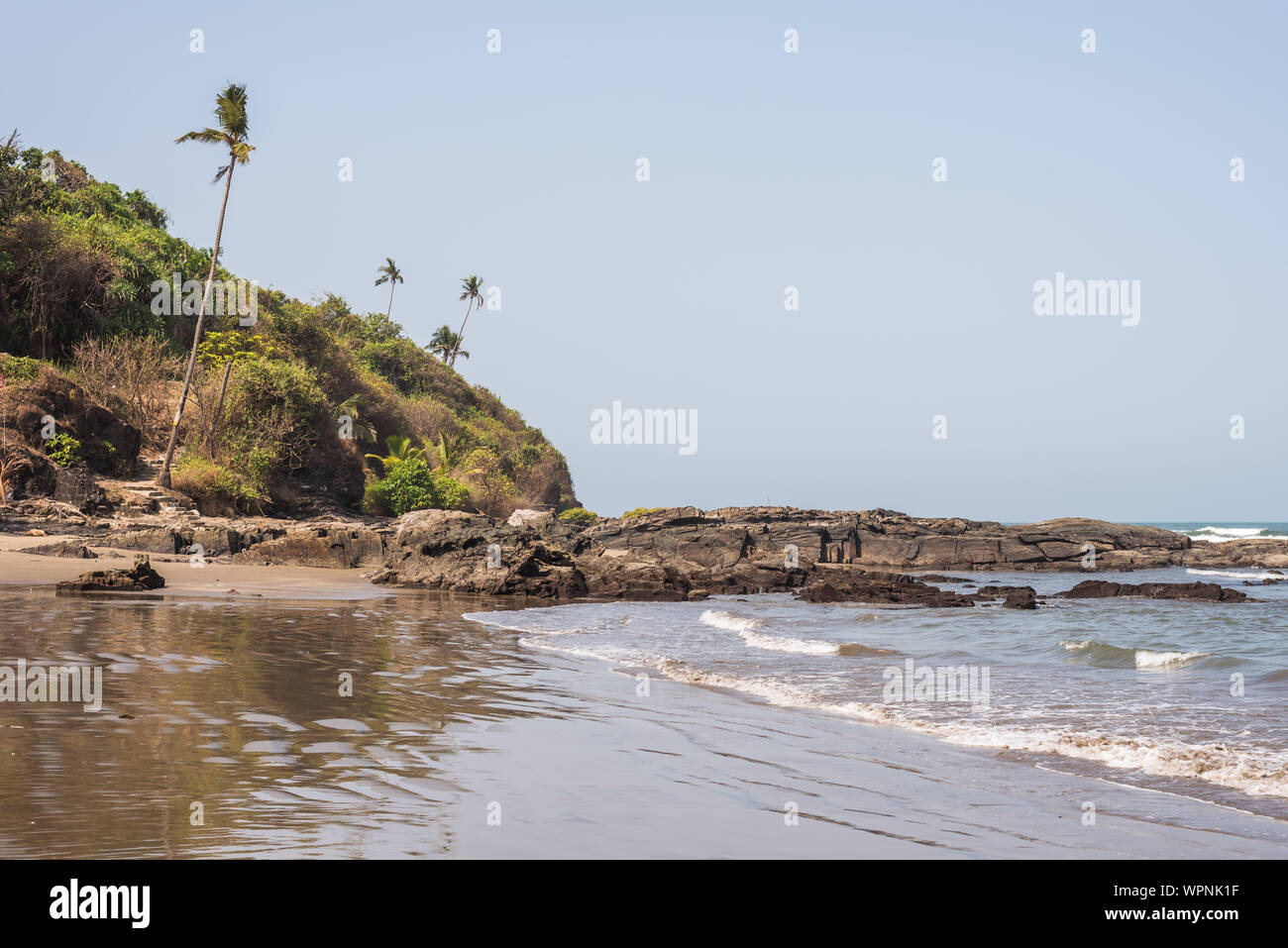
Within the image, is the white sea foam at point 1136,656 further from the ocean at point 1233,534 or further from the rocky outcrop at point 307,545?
the ocean at point 1233,534

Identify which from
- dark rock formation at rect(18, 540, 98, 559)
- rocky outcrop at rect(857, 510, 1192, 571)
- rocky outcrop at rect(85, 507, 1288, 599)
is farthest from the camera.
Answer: rocky outcrop at rect(857, 510, 1192, 571)

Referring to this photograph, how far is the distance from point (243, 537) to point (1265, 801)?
26.7 metres

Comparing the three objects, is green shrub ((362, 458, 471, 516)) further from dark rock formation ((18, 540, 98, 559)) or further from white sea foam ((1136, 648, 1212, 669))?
white sea foam ((1136, 648, 1212, 669))

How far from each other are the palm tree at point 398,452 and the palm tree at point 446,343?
116ft

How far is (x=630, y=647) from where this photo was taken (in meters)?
15.8

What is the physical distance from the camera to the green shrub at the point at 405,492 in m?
41.1

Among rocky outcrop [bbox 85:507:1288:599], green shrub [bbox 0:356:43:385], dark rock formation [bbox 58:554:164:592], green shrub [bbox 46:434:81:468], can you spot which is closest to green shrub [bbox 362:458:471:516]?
rocky outcrop [bbox 85:507:1288:599]

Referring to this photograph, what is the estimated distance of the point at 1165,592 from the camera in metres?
27.5

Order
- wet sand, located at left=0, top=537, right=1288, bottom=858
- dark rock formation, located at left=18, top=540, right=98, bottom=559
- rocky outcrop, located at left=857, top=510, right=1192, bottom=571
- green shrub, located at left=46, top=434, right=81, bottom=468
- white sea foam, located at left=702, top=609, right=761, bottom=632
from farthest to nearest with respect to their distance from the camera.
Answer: rocky outcrop, located at left=857, top=510, right=1192, bottom=571 < green shrub, located at left=46, top=434, right=81, bottom=468 < dark rock formation, located at left=18, top=540, right=98, bottom=559 < white sea foam, located at left=702, top=609, right=761, bottom=632 < wet sand, located at left=0, top=537, right=1288, bottom=858

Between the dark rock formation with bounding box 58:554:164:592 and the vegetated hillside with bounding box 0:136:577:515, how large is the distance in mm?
11940

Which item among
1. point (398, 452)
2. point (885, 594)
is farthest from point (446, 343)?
point (885, 594)

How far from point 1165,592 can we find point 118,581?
28258 millimetres

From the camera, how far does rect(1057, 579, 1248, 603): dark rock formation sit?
26938 millimetres
